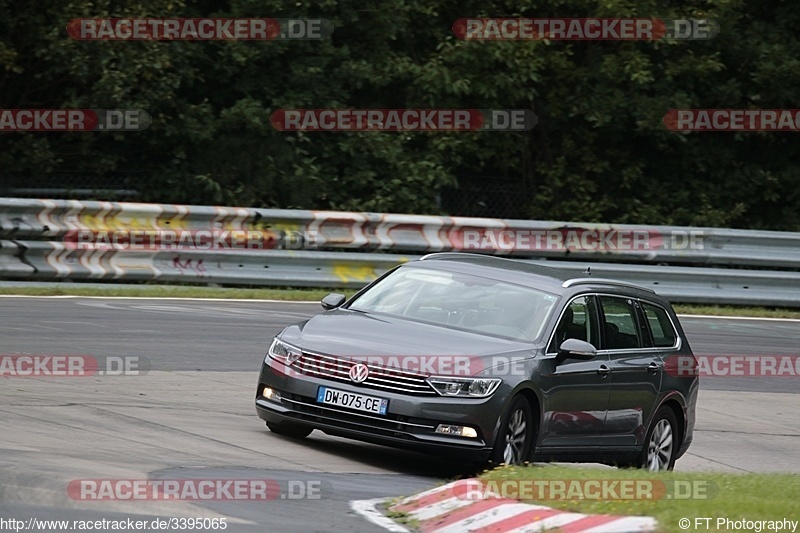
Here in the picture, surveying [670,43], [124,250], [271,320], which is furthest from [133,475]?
[670,43]

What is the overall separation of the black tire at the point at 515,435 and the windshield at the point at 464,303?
0.61 m

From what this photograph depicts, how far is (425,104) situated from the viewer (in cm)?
2416

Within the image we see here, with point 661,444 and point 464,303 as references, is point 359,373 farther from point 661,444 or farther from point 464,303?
point 661,444

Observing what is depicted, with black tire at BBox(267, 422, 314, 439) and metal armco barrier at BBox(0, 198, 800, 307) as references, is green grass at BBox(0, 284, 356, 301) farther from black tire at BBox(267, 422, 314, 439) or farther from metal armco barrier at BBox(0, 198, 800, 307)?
black tire at BBox(267, 422, 314, 439)

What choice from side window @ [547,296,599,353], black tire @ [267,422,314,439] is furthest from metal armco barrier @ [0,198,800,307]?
side window @ [547,296,599,353]

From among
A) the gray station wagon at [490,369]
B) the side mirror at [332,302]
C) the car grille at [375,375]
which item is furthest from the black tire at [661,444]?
the side mirror at [332,302]

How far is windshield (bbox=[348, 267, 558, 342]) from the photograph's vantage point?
425 inches

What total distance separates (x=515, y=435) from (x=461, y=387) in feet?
2.05

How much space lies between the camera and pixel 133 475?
841 cm

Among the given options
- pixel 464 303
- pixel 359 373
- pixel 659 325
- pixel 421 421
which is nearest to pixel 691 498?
pixel 421 421

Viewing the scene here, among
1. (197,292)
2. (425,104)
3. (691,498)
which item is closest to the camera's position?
(691,498)

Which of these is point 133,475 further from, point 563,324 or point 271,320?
point 271,320

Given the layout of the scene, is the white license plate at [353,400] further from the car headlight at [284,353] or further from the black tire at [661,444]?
the black tire at [661,444]

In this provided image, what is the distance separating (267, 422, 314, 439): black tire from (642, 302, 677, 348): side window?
10.6 ft
